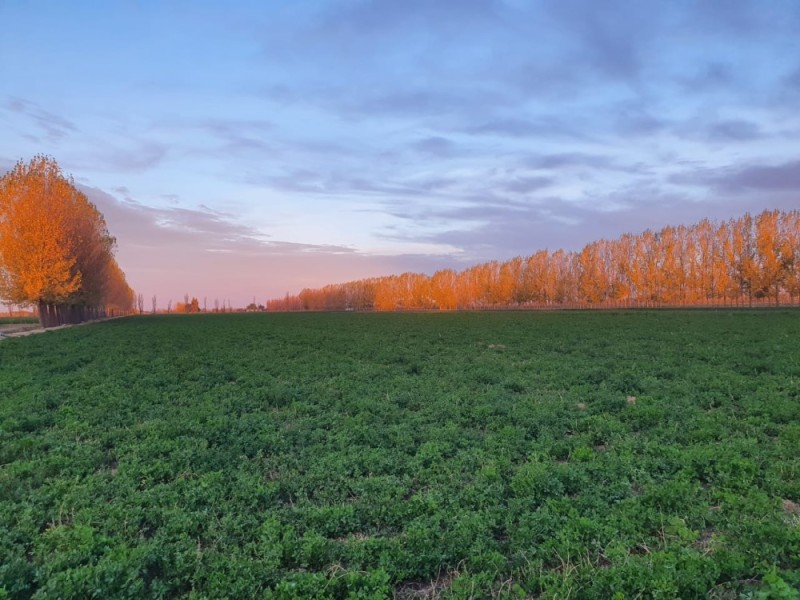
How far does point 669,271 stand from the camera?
91.8 m

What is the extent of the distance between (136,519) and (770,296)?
3689 inches

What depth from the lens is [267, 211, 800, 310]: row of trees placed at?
259 ft

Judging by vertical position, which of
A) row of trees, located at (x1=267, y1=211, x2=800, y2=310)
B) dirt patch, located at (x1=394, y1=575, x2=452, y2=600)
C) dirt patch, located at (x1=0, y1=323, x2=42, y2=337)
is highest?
row of trees, located at (x1=267, y1=211, x2=800, y2=310)

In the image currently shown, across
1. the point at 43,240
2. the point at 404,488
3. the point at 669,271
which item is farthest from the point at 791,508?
the point at 669,271

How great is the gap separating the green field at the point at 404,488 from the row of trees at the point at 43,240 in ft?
135

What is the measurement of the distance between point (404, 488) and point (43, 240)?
55137mm

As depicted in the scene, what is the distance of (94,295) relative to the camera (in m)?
65.1

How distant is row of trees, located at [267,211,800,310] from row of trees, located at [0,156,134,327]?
87.5 m

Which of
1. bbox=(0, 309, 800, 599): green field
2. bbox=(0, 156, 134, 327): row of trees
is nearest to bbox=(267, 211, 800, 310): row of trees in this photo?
bbox=(0, 309, 800, 599): green field

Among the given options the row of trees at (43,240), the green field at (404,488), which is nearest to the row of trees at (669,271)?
the green field at (404,488)

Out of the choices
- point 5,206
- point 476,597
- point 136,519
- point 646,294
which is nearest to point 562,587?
point 476,597

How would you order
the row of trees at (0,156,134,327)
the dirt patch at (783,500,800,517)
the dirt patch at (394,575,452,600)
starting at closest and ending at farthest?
the dirt patch at (394,575,452,600) < the dirt patch at (783,500,800,517) < the row of trees at (0,156,134,327)

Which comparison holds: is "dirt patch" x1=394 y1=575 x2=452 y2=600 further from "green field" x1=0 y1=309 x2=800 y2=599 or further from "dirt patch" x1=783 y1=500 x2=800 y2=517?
"dirt patch" x1=783 y1=500 x2=800 y2=517

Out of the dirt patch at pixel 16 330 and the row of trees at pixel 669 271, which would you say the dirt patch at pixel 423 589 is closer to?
the dirt patch at pixel 16 330
